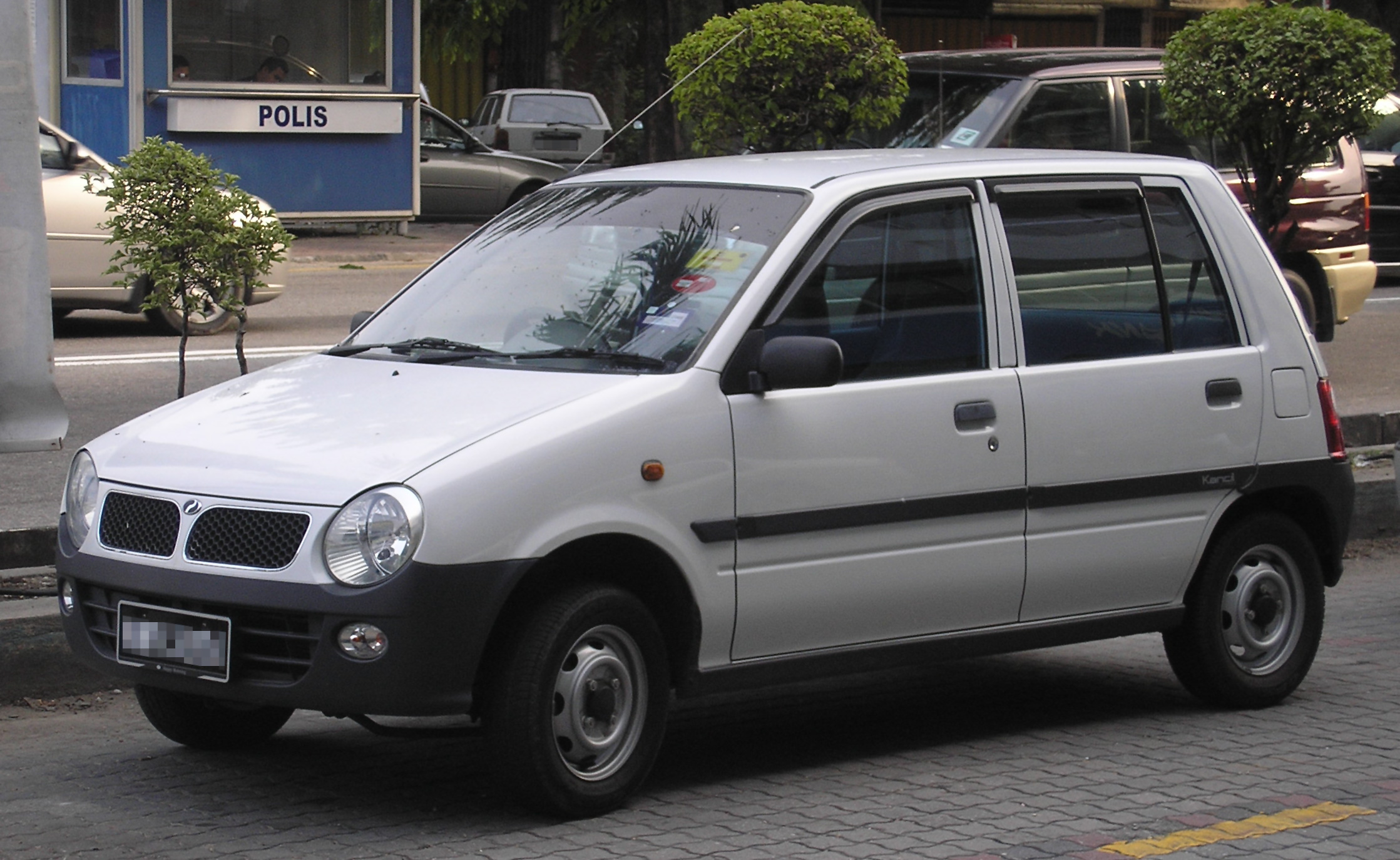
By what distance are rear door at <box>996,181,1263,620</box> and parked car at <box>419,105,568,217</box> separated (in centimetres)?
1872

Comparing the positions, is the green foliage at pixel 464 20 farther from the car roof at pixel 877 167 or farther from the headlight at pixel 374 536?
the headlight at pixel 374 536

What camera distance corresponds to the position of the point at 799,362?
212 inches

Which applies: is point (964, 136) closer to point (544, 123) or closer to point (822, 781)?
point (822, 781)

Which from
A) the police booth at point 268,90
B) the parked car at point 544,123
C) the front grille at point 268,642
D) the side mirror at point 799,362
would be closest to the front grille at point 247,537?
the front grille at point 268,642

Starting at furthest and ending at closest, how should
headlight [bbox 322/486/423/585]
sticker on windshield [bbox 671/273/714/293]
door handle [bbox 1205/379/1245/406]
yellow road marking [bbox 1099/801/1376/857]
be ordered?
door handle [bbox 1205/379/1245/406]
sticker on windshield [bbox 671/273/714/293]
yellow road marking [bbox 1099/801/1376/857]
headlight [bbox 322/486/423/585]

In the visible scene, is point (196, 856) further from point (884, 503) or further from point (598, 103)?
point (598, 103)

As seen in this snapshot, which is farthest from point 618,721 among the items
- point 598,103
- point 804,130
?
point 598,103

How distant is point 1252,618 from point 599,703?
99.7 inches

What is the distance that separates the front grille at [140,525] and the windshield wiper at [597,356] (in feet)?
3.41

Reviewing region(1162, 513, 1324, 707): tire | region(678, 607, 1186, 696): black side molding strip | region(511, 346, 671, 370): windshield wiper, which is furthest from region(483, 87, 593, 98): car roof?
region(511, 346, 671, 370): windshield wiper

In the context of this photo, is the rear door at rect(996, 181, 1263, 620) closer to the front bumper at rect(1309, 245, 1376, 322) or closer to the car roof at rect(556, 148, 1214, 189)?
the car roof at rect(556, 148, 1214, 189)

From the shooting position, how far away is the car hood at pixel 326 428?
496 cm

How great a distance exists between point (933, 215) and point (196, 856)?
2.72 metres

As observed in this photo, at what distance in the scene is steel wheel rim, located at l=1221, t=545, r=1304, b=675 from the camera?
6648 millimetres
